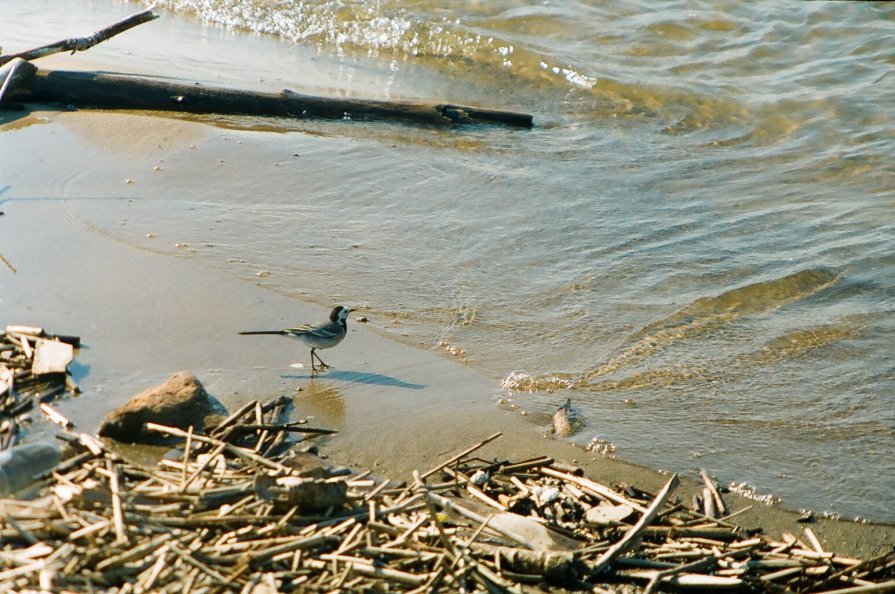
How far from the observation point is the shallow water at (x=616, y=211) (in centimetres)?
711

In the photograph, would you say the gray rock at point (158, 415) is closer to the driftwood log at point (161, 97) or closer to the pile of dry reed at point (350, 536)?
the pile of dry reed at point (350, 536)

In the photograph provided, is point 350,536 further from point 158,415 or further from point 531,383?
point 531,383

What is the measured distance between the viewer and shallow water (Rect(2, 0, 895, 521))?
7109 mm

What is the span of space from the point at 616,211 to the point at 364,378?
427 cm

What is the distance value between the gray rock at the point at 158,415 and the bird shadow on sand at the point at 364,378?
111cm

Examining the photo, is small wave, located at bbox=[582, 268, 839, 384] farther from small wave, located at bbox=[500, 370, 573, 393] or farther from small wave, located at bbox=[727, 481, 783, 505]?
small wave, located at bbox=[727, 481, 783, 505]

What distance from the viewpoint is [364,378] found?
7.12 metres

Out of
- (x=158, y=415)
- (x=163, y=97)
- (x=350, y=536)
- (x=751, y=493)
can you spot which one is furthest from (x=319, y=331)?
(x=163, y=97)

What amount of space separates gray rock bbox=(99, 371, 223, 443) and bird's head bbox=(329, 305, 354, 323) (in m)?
1.48

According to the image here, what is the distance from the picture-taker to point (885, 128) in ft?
41.7

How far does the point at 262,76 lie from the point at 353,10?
4.05 m

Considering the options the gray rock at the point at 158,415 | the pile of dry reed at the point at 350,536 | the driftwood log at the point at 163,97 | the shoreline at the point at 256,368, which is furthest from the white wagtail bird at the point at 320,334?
the driftwood log at the point at 163,97

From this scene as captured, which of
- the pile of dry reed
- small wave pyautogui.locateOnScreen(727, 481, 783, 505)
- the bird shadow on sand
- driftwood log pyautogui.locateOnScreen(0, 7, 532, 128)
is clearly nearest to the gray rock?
the pile of dry reed

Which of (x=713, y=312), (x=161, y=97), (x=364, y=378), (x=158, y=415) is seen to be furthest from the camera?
(x=161, y=97)
